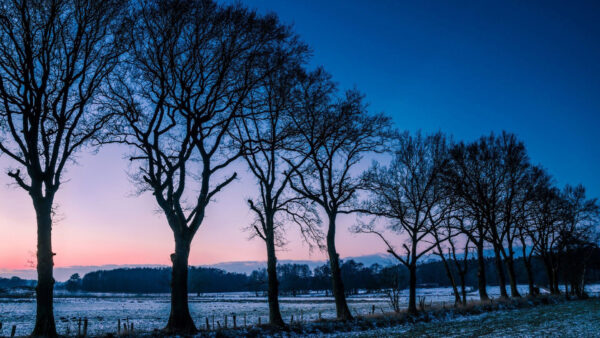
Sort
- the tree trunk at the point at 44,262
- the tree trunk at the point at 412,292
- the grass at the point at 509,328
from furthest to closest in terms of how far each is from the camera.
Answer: the tree trunk at the point at 412,292, the grass at the point at 509,328, the tree trunk at the point at 44,262

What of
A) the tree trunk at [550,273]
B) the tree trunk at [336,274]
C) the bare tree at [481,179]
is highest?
the bare tree at [481,179]

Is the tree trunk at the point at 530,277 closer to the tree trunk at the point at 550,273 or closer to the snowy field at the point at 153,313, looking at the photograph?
the tree trunk at the point at 550,273

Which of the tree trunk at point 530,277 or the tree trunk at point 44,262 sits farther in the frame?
the tree trunk at point 530,277

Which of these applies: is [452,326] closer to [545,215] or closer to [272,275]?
[272,275]

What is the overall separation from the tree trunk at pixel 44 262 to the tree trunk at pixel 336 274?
13.5 metres

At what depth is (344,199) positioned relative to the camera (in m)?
A: 24.0

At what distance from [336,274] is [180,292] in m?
9.82

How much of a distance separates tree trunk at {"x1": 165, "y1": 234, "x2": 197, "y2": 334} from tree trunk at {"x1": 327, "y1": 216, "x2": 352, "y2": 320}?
353 inches

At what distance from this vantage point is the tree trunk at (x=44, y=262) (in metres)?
13.6

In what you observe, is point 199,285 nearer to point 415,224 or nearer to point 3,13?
point 415,224

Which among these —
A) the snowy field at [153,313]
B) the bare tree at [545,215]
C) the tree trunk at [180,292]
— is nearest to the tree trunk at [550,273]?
the bare tree at [545,215]

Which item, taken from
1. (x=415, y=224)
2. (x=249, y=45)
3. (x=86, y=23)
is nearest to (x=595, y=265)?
(x=415, y=224)

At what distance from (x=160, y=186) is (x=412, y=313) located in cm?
1729

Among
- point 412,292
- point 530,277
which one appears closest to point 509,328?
point 412,292
